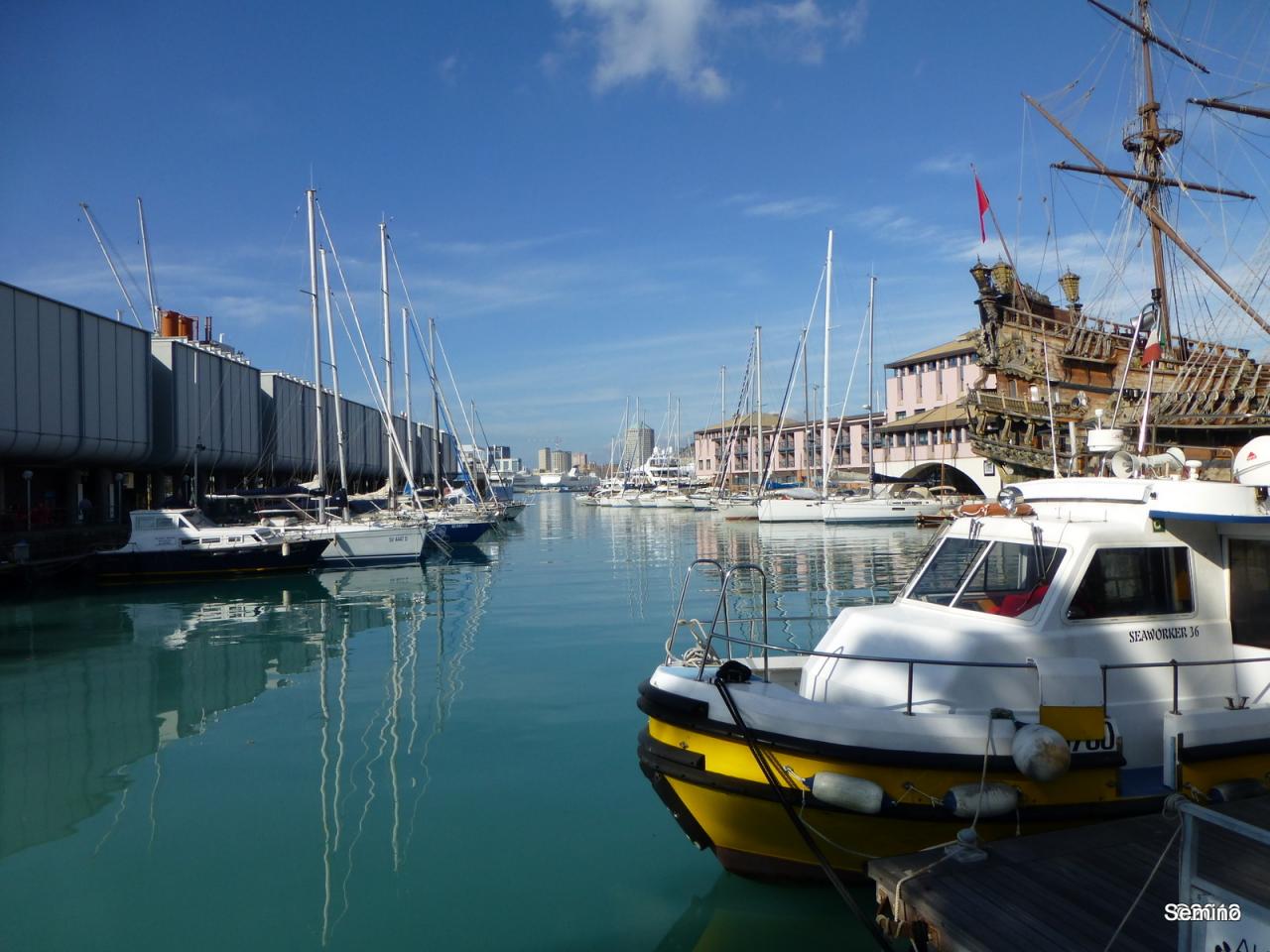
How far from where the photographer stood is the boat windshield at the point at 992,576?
25.8ft

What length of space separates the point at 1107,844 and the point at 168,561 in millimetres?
32154

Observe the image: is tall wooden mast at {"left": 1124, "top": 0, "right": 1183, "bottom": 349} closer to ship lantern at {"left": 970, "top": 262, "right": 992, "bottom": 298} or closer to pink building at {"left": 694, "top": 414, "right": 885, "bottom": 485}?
ship lantern at {"left": 970, "top": 262, "right": 992, "bottom": 298}

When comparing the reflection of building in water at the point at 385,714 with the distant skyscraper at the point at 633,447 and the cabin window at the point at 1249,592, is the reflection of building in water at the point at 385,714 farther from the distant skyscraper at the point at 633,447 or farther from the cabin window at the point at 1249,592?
the distant skyscraper at the point at 633,447

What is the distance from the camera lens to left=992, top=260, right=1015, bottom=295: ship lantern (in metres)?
49.4

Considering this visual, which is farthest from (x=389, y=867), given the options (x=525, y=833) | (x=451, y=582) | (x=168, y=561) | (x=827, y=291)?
(x=827, y=291)

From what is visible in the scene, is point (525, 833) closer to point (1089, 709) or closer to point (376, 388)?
point (1089, 709)

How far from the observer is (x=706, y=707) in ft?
23.2

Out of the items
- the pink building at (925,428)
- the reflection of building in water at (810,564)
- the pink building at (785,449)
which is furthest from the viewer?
the pink building at (785,449)

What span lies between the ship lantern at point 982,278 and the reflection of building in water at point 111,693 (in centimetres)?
3925

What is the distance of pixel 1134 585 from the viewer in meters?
7.83

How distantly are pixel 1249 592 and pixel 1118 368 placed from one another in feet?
138

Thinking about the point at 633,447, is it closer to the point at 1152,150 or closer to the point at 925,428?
the point at 925,428

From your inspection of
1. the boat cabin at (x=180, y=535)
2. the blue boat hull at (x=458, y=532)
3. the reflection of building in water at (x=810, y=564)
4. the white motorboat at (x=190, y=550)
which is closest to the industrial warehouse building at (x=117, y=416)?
the boat cabin at (x=180, y=535)

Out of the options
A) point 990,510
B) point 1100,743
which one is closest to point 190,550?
point 990,510
